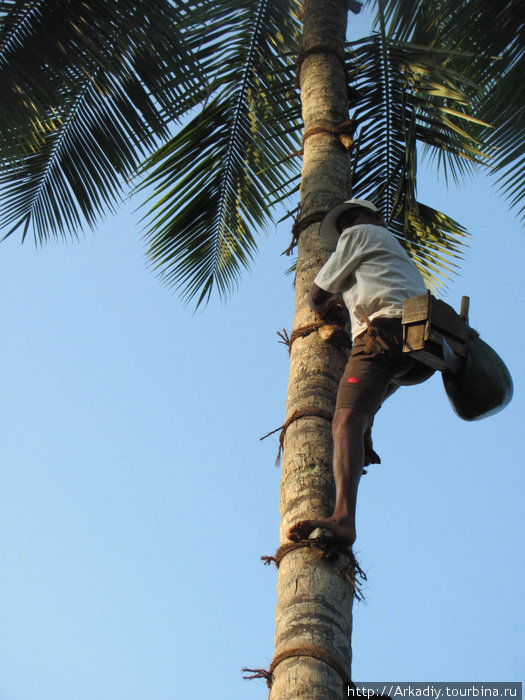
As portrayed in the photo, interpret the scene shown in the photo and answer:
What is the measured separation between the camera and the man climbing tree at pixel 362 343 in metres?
2.34

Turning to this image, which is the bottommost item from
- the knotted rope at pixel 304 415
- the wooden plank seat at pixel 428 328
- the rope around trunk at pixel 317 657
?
the rope around trunk at pixel 317 657

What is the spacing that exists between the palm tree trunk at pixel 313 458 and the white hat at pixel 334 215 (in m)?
0.05

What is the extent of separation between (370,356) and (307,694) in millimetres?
1140

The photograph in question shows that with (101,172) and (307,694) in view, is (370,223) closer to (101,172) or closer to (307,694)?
(307,694)

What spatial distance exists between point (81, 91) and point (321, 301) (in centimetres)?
311

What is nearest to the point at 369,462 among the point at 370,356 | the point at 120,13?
the point at 370,356

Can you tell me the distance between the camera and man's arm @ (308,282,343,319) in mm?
2932

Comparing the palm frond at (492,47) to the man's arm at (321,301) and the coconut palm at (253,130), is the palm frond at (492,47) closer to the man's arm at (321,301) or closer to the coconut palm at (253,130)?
the coconut palm at (253,130)

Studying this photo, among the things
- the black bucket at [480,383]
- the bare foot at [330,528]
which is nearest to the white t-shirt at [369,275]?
the black bucket at [480,383]

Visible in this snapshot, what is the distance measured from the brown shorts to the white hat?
720 mm

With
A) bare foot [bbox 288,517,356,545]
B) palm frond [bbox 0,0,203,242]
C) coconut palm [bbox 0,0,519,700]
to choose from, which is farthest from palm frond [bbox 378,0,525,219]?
bare foot [bbox 288,517,356,545]

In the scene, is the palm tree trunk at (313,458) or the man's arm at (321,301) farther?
the man's arm at (321,301)

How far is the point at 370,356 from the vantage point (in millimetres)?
2586

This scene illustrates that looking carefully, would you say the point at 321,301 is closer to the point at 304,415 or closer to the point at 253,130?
the point at 304,415
